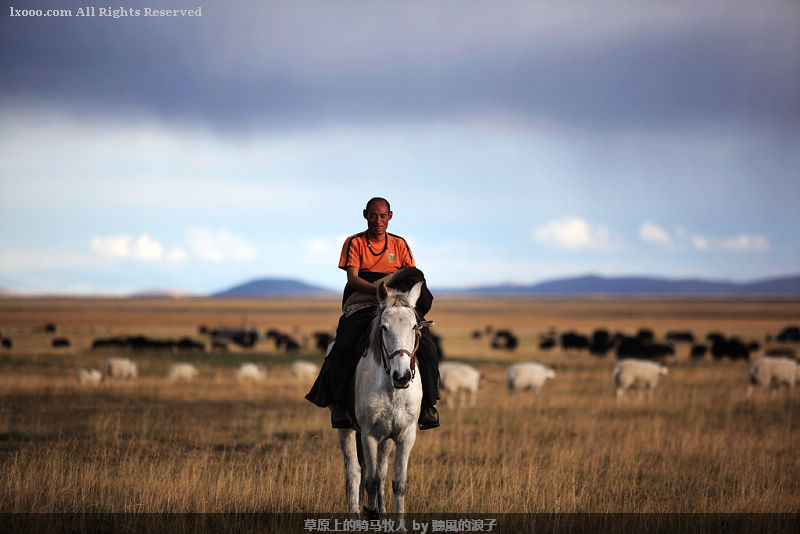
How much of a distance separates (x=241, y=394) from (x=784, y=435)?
611 inches

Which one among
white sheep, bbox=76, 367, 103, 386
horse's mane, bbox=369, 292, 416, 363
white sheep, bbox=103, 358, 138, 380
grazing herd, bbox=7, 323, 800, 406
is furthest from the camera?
white sheep, bbox=103, 358, 138, 380

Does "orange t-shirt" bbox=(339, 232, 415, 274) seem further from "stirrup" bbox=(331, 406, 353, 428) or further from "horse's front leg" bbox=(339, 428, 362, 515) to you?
"horse's front leg" bbox=(339, 428, 362, 515)

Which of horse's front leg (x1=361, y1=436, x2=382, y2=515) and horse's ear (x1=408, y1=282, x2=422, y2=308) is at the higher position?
horse's ear (x1=408, y1=282, x2=422, y2=308)

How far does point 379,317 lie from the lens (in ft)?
23.4

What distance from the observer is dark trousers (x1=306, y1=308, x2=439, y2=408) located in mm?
7309

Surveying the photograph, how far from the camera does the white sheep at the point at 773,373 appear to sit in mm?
23297

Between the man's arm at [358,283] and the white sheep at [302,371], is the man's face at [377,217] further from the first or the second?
the white sheep at [302,371]

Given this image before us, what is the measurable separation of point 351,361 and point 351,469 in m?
1.17

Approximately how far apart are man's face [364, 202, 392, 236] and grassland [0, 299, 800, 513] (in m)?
3.16

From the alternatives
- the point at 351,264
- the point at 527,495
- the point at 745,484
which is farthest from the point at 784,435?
the point at 351,264

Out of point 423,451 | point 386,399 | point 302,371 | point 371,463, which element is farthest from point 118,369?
point 386,399

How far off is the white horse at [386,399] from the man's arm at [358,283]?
1.09 feet

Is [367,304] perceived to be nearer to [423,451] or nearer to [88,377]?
[423,451]

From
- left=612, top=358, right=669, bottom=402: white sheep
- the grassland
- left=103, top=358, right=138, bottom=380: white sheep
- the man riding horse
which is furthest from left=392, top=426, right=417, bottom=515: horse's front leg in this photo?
left=103, top=358, right=138, bottom=380: white sheep
